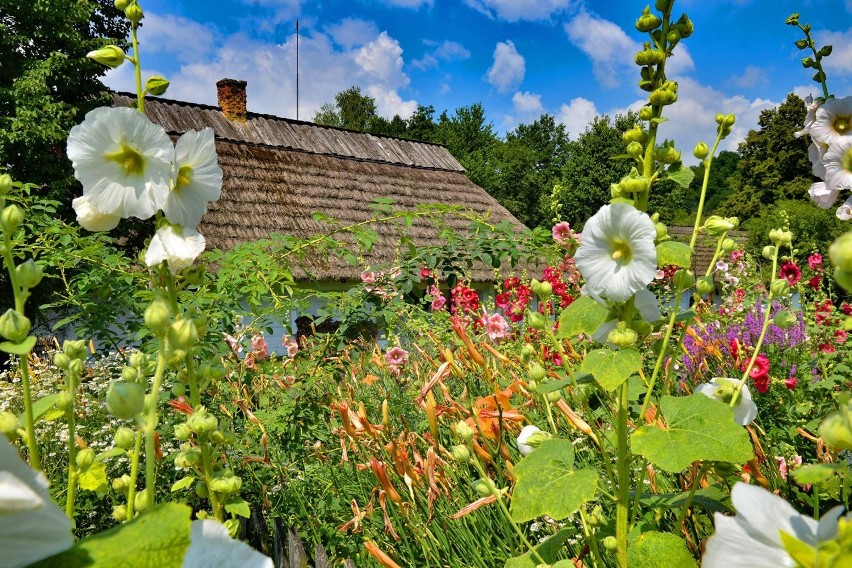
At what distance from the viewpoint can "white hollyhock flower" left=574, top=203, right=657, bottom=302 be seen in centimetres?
84

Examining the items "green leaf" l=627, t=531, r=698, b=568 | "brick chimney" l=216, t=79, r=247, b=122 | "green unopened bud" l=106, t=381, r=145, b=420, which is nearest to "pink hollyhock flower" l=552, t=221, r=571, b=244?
"green leaf" l=627, t=531, r=698, b=568

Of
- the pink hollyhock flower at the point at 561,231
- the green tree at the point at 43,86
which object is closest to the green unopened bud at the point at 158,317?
the pink hollyhock flower at the point at 561,231

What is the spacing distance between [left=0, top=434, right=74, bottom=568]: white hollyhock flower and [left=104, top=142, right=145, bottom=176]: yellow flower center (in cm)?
51

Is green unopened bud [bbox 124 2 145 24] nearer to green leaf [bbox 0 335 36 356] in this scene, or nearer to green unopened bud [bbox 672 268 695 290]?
green leaf [bbox 0 335 36 356]

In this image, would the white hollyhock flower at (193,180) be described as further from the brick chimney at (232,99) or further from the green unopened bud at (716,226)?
the brick chimney at (232,99)

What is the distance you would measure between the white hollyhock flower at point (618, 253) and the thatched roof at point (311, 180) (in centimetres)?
799

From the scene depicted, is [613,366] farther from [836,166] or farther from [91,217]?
[91,217]

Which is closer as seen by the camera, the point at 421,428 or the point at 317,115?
the point at 421,428

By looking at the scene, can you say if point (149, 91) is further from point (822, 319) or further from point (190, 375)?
point (822, 319)

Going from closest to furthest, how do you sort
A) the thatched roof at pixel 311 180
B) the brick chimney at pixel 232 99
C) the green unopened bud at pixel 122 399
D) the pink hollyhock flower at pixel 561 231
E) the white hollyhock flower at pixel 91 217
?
1. the green unopened bud at pixel 122 399
2. the white hollyhock flower at pixel 91 217
3. the pink hollyhock flower at pixel 561 231
4. the thatched roof at pixel 311 180
5. the brick chimney at pixel 232 99

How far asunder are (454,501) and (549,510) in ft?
3.08

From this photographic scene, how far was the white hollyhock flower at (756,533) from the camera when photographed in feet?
0.93

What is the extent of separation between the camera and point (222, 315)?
2.45m

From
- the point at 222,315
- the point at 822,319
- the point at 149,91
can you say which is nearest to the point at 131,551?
the point at 149,91
